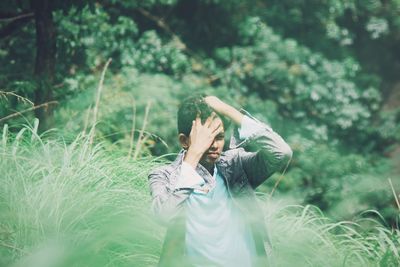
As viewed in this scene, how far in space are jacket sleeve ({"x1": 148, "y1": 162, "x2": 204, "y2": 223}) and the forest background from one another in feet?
8.71

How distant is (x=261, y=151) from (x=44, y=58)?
107 inches

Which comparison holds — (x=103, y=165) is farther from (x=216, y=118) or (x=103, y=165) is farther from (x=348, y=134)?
(x=348, y=134)

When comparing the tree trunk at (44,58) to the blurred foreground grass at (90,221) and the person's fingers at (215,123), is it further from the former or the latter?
the person's fingers at (215,123)

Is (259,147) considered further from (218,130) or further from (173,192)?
(173,192)

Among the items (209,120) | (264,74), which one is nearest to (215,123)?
(209,120)

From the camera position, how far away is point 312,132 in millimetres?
7621

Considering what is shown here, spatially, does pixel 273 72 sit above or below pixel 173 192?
below

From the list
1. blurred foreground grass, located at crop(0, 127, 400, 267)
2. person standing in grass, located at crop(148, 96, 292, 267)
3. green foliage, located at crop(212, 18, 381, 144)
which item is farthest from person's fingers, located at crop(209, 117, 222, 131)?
green foliage, located at crop(212, 18, 381, 144)

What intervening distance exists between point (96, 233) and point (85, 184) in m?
0.63

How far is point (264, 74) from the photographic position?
7609mm

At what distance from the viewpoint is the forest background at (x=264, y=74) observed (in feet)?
19.2

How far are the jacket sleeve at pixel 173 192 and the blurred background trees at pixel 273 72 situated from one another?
2.98 m

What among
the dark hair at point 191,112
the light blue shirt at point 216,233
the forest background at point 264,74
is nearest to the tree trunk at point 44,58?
the forest background at point 264,74

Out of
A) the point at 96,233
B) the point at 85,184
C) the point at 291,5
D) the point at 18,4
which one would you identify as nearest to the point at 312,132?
the point at 291,5
